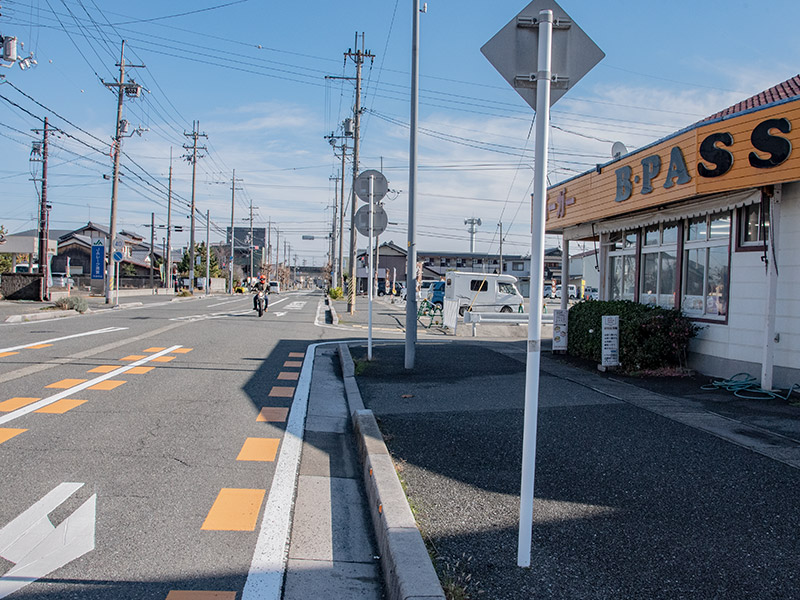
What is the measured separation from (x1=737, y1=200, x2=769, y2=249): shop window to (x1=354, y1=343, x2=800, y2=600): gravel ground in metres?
3.37

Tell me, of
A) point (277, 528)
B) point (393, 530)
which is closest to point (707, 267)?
point (393, 530)

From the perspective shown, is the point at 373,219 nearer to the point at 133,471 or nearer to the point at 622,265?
the point at 622,265

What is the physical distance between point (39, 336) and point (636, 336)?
42.3 ft

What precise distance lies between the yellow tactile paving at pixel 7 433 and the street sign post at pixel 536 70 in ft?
15.7

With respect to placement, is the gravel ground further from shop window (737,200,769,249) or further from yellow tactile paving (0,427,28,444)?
yellow tactile paving (0,427,28,444)

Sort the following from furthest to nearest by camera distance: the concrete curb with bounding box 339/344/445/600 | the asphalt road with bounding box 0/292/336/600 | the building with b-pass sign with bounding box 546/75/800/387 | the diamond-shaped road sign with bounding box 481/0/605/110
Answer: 1. the building with b-pass sign with bounding box 546/75/800/387
2. the diamond-shaped road sign with bounding box 481/0/605/110
3. the asphalt road with bounding box 0/292/336/600
4. the concrete curb with bounding box 339/344/445/600

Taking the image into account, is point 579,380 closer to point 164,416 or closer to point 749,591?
point 164,416

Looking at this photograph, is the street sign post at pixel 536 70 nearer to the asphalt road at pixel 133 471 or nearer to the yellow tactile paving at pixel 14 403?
the asphalt road at pixel 133 471

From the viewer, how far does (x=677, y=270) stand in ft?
35.1

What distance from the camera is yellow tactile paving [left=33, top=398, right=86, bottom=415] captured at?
22.3ft

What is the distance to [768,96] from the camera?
10.5 m

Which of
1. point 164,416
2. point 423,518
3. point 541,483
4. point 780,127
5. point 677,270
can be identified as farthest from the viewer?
point 677,270

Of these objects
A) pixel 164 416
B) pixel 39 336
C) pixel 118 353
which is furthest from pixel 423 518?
pixel 39 336

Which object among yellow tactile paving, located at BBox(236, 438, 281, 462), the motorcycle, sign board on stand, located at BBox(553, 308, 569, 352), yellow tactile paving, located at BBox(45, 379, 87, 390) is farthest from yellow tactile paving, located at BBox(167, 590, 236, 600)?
the motorcycle
